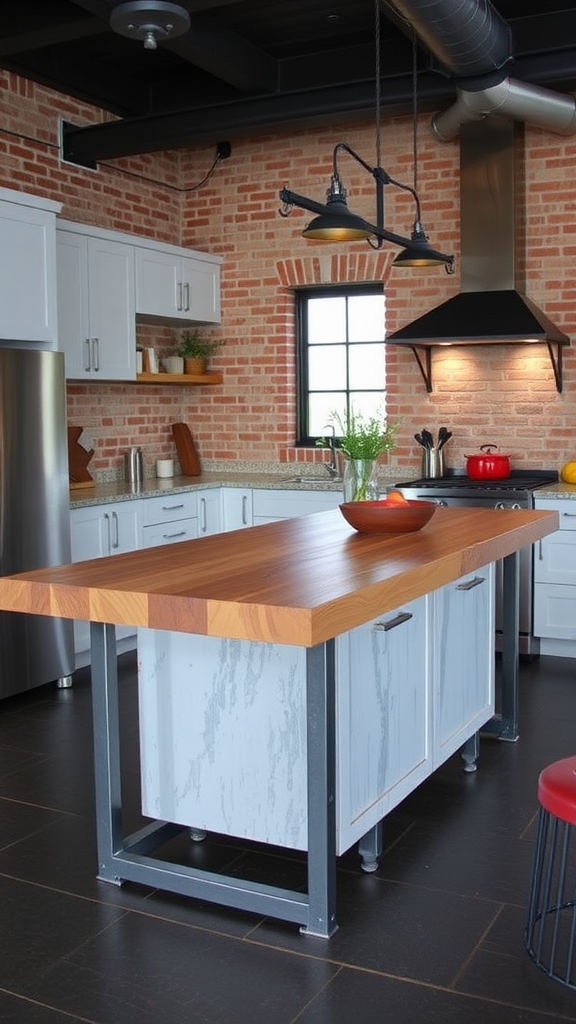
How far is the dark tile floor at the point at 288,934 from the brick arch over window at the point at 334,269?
358cm

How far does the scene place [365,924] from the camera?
2732mm

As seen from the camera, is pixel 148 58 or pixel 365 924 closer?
pixel 365 924

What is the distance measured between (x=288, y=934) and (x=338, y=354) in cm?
462

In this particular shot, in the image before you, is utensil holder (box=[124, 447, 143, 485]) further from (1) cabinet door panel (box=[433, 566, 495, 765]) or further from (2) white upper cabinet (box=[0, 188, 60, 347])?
(1) cabinet door panel (box=[433, 566, 495, 765])

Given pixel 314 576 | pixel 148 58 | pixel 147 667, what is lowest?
pixel 147 667

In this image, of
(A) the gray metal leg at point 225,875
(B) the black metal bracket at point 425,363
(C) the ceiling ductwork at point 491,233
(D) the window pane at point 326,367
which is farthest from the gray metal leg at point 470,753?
(D) the window pane at point 326,367

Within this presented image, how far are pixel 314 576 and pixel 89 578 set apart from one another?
22.8 inches

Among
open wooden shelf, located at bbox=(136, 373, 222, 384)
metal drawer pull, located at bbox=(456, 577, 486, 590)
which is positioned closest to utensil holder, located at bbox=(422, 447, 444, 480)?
open wooden shelf, located at bbox=(136, 373, 222, 384)

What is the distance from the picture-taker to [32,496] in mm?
4762

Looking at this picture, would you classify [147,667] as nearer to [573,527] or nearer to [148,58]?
[573,527]

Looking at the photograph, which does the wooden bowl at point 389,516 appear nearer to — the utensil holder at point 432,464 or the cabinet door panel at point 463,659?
the cabinet door panel at point 463,659

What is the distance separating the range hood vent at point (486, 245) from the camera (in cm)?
564

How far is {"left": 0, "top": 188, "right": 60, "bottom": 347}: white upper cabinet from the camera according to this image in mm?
4812

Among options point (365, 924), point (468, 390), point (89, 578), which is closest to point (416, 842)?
point (365, 924)
